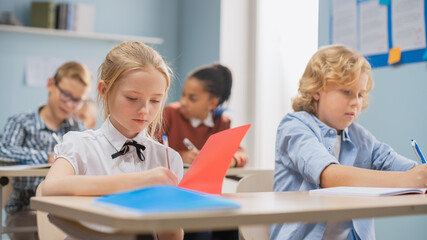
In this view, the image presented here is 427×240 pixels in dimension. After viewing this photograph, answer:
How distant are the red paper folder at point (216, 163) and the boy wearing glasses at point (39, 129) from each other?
1624mm

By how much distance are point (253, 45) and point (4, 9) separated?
7.36ft

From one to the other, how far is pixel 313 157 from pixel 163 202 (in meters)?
0.80

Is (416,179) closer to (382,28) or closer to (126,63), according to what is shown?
(126,63)

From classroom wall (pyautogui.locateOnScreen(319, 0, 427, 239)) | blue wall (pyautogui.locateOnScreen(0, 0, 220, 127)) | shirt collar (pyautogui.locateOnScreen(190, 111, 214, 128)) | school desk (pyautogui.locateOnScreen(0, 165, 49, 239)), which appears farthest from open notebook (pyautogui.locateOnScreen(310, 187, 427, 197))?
blue wall (pyautogui.locateOnScreen(0, 0, 220, 127))

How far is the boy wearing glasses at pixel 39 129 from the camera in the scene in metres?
2.70

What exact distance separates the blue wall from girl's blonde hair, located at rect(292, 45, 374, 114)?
2478 mm

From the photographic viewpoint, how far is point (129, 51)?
149cm

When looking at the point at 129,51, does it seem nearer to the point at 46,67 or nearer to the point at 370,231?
the point at 370,231

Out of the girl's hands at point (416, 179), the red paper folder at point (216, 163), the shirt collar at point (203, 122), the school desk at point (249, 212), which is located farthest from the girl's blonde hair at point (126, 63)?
the shirt collar at point (203, 122)

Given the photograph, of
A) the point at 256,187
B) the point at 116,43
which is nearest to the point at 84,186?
the point at 256,187

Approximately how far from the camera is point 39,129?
301 centimetres

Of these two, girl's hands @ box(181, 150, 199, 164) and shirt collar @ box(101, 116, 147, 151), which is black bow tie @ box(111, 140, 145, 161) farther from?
girl's hands @ box(181, 150, 199, 164)

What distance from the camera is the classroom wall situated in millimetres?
2404

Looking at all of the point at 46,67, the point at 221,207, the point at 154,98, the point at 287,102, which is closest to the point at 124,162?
the point at 154,98
